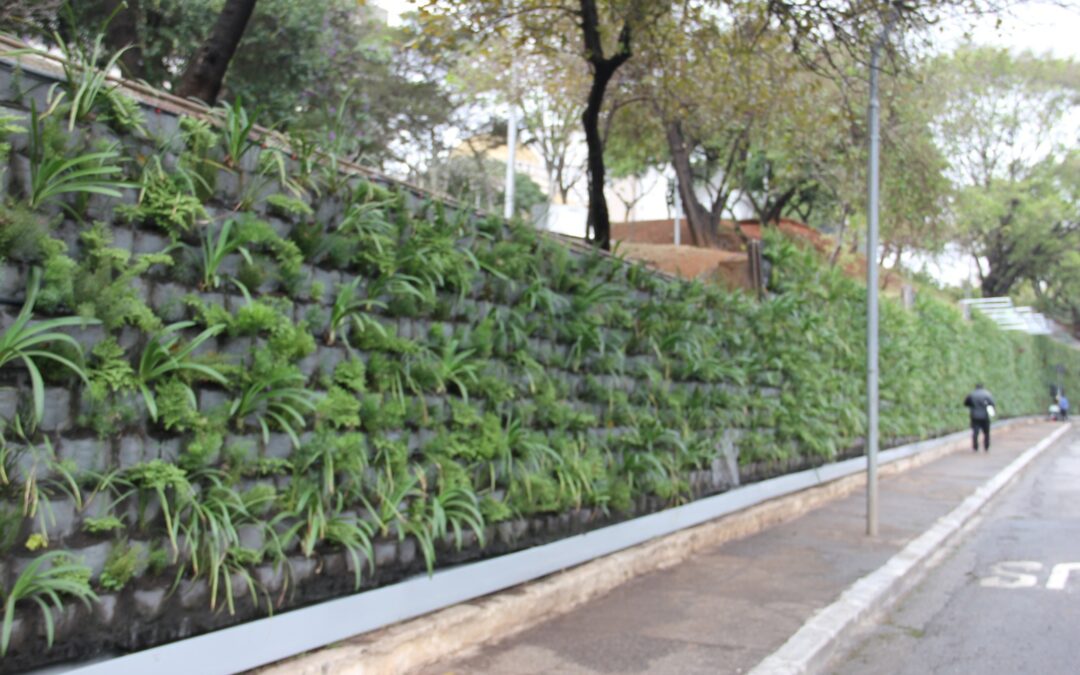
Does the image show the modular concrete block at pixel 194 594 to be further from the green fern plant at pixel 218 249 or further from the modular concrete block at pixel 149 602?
the green fern plant at pixel 218 249

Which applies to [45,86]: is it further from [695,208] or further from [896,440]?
[695,208]

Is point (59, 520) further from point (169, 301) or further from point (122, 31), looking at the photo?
point (122, 31)

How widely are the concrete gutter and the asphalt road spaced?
172 centimetres

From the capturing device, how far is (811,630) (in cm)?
568

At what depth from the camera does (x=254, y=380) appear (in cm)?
432

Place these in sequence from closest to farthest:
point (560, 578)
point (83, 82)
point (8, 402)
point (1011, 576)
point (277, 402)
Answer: point (8, 402) → point (83, 82) → point (277, 402) → point (560, 578) → point (1011, 576)

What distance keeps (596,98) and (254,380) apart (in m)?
6.21

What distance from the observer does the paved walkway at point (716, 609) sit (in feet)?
16.8

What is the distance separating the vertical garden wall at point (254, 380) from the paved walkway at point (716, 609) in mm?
619

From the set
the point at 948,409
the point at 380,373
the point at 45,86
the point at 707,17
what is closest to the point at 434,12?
the point at 707,17

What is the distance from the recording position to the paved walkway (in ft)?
16.8

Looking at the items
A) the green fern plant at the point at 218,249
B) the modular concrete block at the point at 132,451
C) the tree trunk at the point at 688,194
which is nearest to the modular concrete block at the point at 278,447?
the modular concrete block at the point at 132,451

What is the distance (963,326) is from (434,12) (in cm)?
1689

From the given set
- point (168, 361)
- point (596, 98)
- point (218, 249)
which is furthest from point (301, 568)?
point (596, 98)
